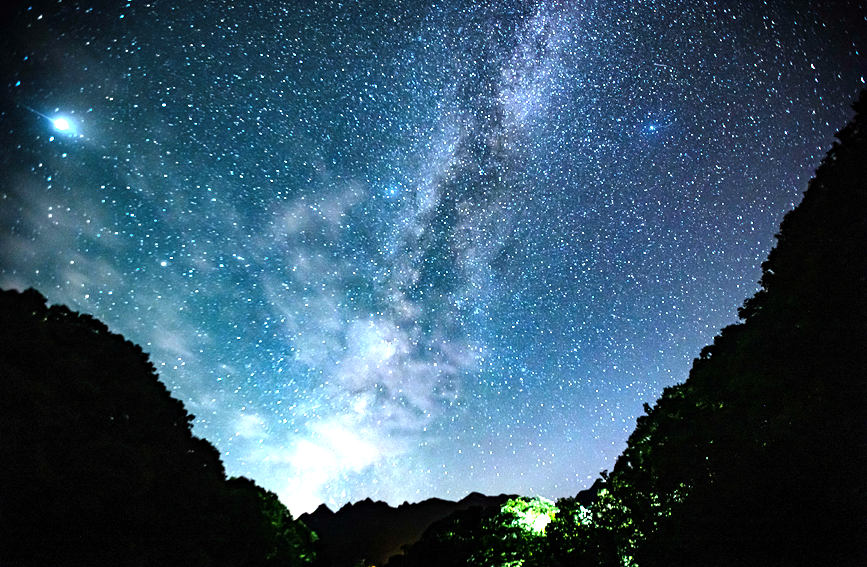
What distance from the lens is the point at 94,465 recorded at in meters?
8.61

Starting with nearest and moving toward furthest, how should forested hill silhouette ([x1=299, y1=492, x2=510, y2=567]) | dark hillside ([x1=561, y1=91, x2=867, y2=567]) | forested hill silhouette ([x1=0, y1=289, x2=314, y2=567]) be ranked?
dark hillside ([x1=561, y1=91, x2=867, y2=567]) → forested hill silhouette ([x1=0, y1=289, x2=314, y2=567]) → forested hill silhouette ([x1=299, y1=492, x2=510, y2=567])

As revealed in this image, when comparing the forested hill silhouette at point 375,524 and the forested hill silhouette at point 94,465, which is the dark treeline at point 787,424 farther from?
the forested hill silhouette at point 375,524

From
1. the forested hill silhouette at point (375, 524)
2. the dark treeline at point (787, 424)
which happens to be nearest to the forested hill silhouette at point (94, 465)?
the dark treeline at point (787, 424)

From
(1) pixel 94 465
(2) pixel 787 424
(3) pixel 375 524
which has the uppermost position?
(3) pixel 375 524

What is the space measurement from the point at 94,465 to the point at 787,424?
1321 centimetres

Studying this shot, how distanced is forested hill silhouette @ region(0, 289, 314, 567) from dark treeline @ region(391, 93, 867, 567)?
11049mm

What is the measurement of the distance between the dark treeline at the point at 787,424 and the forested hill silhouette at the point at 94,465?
11.0 meters

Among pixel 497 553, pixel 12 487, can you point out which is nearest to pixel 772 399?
pixel 497 553

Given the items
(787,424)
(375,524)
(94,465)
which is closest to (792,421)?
(787,424)

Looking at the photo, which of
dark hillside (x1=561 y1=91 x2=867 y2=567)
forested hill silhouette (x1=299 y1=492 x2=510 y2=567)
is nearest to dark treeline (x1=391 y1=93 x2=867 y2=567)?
dark hillside (x1=561 y1=91 x2=867 y2=567)

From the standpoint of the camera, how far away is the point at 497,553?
15.4 meters

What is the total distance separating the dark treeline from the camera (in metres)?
6.02

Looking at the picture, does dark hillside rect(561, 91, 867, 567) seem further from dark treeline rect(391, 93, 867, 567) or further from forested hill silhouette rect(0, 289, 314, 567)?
forested hill silhouette rect(0, 289, 314, 567)

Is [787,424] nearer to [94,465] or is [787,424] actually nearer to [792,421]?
[792,421]
